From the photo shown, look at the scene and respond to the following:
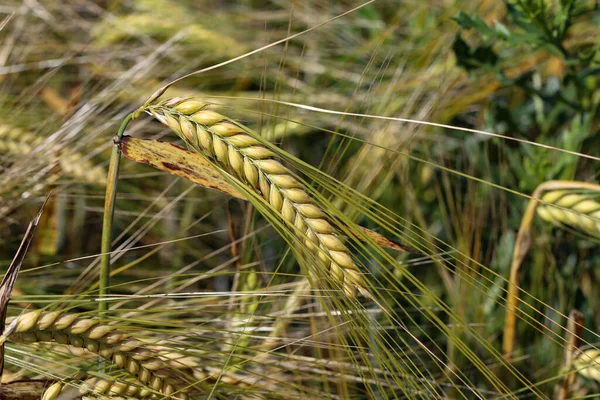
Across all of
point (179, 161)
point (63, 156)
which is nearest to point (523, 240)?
point (179, 161)

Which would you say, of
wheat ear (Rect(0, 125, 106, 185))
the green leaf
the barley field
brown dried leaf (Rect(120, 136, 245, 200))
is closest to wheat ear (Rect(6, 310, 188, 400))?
the barley field

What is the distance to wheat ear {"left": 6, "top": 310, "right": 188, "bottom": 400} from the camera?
598 millimetres

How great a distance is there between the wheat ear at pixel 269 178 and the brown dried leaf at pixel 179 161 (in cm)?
5

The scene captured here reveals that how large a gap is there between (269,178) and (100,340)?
22 centimetres

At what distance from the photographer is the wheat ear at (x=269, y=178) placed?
59 cm

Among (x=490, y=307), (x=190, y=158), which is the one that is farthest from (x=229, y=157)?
(x=490, y=307)

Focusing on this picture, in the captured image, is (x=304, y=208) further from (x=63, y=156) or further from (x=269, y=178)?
(x=63, y=156)

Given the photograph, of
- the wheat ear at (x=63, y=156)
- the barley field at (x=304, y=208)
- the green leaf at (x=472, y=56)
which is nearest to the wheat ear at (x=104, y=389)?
the barley field at (x=304, y=208)

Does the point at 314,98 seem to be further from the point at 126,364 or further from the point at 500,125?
the point at 126,364

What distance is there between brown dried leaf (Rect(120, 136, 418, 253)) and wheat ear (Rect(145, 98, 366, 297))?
53 millimetres

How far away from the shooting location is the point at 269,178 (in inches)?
23.5

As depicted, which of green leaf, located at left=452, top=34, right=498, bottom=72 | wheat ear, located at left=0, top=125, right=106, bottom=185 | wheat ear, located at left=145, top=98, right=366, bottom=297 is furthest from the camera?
green leaf, located at left=452, top=34, right=498, bottom=72

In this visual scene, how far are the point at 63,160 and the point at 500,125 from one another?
885 mm

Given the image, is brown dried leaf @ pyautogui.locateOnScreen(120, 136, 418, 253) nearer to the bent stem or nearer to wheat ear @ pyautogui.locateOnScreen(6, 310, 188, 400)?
wheat ear @ pyautogui.locateOnScreen(6, 310, 188, 400)
